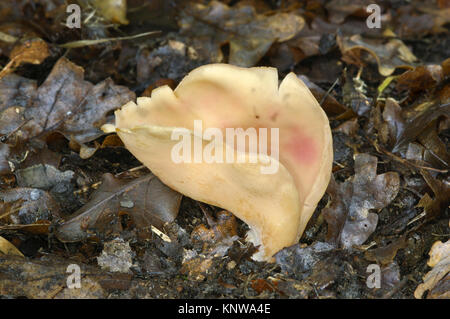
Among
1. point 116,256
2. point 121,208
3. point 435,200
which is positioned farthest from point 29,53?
point 435,200

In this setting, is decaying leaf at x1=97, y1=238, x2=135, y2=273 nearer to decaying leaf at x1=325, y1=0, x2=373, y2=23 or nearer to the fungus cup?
the fungus cup

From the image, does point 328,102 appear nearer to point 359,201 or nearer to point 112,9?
point 359,201

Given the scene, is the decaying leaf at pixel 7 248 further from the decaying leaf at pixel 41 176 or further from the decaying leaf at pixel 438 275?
the decaying leaf at pixel 438 275

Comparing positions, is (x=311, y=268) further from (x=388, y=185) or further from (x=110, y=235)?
(x=110, y=235)

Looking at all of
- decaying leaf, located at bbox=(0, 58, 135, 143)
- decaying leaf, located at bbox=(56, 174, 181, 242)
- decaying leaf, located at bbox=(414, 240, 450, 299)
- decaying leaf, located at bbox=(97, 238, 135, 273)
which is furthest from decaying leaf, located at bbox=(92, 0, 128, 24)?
decaying leaf, located at bbox=(414, 240, 450, 299)

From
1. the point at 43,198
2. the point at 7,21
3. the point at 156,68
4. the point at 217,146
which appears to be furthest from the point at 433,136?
the point at 7,21

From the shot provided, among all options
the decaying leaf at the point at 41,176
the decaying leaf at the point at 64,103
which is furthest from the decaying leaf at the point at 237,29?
the decaying leaf at the point at 41,176
